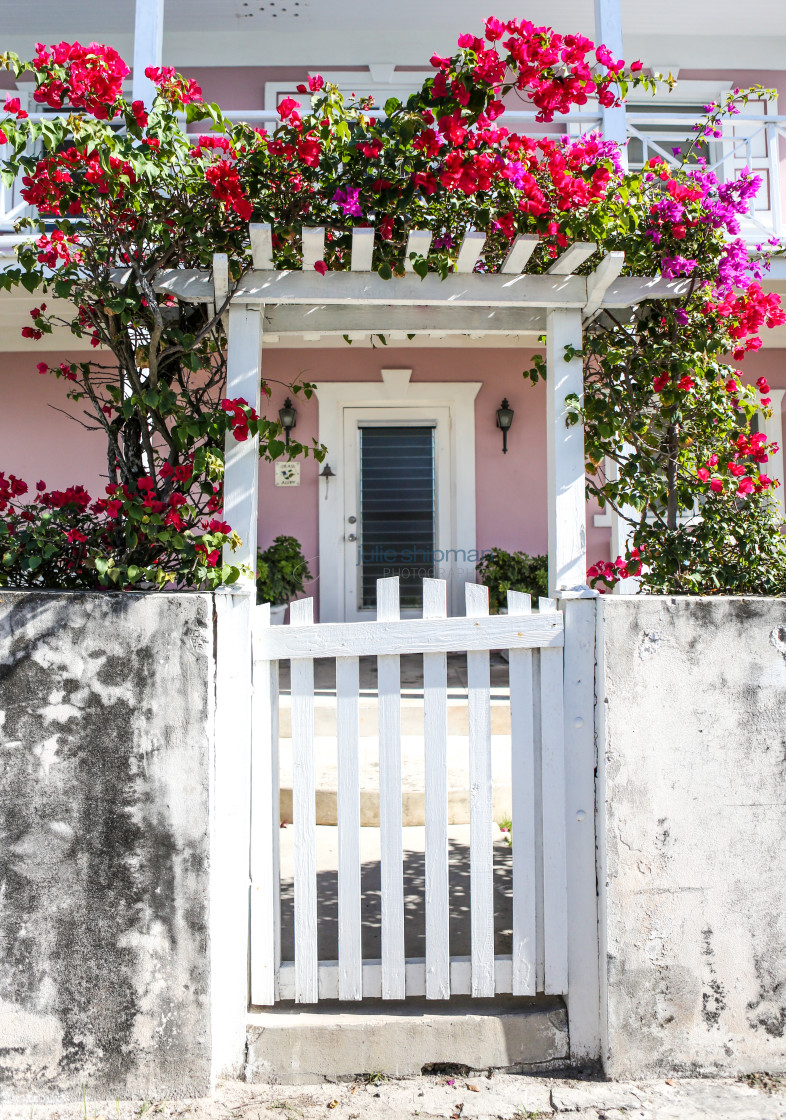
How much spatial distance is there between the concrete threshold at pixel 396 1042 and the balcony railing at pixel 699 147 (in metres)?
4.31

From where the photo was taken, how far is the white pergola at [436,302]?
7.69ft

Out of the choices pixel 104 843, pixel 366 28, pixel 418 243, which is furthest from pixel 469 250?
pixel 366 28

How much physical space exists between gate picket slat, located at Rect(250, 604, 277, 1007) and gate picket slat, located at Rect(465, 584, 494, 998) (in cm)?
59

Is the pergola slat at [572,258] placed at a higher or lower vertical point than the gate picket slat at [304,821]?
higher

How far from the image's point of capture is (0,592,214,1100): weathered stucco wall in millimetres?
2045

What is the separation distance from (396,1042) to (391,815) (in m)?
0.63

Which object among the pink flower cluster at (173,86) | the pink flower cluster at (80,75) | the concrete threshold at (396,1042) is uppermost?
the pink flower cluster at (173,86)

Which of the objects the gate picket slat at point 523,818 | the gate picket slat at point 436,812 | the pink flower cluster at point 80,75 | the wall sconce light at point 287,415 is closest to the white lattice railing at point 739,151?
the wall sconce light at point 287,415

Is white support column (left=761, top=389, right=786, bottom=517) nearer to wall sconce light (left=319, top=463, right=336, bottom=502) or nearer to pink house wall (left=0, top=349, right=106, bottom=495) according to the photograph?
wall sconce light (left=319, top=463, right=336, bottom=502)

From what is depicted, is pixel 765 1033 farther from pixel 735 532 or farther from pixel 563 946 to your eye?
pixel 735 532

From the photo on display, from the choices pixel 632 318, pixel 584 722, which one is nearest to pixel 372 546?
pixel 632 318

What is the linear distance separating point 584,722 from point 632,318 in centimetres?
150

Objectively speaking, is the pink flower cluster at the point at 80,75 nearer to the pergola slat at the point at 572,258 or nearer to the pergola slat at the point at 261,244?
the pergola slat at the point at 261,244

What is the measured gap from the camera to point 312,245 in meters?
2.25
